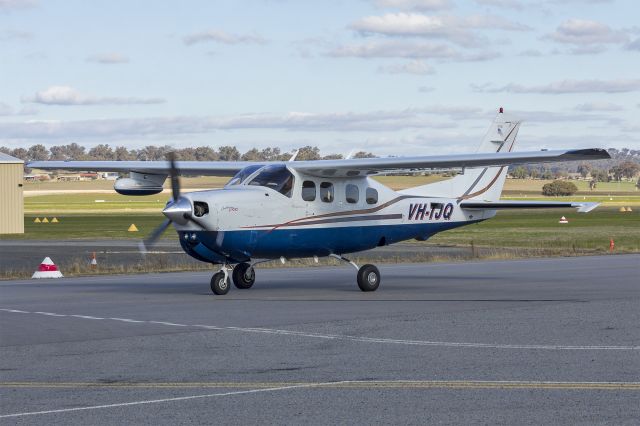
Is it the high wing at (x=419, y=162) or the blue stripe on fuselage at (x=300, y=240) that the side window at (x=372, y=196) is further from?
the blue stripe on fuselage at (x=300, y=240)

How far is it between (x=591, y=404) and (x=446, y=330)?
596 cm

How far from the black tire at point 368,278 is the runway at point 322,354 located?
1.36 feet

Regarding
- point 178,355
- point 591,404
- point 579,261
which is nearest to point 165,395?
point 178,355

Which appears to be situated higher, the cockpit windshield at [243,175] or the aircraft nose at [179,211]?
the cockpit windshield at [243,175]

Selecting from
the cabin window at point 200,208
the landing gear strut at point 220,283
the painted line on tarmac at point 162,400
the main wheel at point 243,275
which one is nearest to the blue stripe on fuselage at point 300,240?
the landing gear strut at point 220,283

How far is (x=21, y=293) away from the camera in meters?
22.6

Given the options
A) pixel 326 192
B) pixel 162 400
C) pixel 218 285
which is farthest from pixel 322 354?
pixel 326 192

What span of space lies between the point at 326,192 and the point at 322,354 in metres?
10.4

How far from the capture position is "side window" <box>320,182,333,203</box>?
76.5 feet

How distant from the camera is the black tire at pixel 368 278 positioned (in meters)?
22.8

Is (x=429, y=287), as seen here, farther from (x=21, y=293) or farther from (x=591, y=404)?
(x=591, y=404)

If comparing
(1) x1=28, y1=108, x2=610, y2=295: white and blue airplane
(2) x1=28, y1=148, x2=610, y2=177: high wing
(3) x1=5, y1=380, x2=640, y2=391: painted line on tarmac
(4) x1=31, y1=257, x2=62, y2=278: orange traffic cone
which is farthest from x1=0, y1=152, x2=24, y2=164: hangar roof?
(3) x1=5, y1=380, x2=640, y2=391: painted line on tarmac

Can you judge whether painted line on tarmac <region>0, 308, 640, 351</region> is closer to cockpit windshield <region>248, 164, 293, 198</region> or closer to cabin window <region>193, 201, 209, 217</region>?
cabin window <region>193, 201, 209, 217</region>

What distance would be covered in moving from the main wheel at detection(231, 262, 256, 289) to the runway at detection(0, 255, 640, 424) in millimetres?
540
